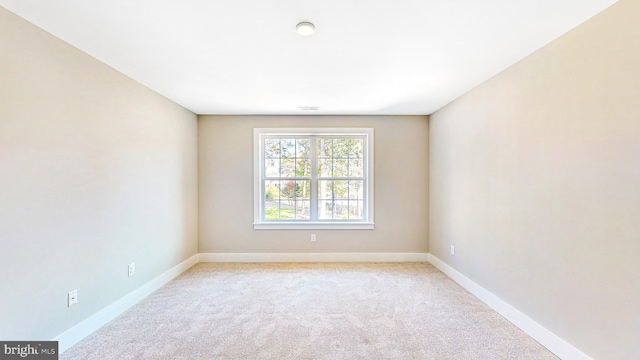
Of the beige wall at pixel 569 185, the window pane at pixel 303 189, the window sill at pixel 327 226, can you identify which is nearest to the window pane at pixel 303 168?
the window pane at pixel 303 189

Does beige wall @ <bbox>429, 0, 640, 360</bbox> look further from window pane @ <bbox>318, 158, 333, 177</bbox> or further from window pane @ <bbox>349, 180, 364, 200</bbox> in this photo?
window pane @ <bbox>318, 158, 333, 177</bbox>

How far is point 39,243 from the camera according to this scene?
1886 mm

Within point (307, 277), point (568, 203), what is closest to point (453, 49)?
point (568, 203)

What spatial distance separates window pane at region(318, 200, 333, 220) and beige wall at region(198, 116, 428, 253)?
25cm

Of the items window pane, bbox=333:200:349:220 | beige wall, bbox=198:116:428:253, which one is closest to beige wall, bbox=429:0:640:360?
beige wall, bbox=198:116:428:253

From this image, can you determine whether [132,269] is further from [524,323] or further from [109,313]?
[524,323]

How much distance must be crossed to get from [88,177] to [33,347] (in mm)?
1220

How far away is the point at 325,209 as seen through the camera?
14.6 feet

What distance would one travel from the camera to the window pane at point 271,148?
4438mm

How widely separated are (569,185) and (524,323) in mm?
1218

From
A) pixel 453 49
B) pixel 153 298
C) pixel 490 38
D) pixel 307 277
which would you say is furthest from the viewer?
pixel 307 277

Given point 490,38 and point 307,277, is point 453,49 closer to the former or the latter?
point 490,38

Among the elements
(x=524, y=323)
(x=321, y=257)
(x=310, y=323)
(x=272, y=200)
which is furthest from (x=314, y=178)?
(x=524, y=323)

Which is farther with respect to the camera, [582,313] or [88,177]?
[88,177]
